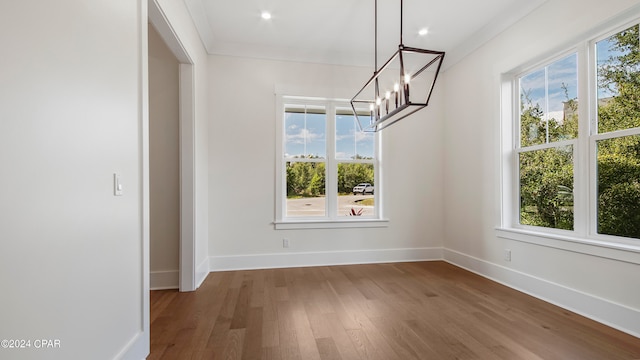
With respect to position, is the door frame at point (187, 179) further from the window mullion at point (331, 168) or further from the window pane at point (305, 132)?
the window mullion at point (331, 168)

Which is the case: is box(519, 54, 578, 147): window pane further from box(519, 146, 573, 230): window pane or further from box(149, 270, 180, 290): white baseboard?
box(149, 270, 180, 290): white baseboard

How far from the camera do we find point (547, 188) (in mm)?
2941

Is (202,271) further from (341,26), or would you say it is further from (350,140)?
(341,26)

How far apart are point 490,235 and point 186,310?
3.39 m

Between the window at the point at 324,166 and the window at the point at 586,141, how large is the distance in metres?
1.92

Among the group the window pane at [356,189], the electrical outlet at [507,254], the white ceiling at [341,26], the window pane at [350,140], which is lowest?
the electrical outlet at [507,254]

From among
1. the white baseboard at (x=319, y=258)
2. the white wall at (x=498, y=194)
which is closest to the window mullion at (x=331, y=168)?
the white baseboard at (x=319, y=258)

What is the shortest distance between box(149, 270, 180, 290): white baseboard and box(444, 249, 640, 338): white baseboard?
141 inches

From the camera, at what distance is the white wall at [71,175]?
36.2 inches

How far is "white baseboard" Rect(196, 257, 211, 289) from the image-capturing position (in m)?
3.21

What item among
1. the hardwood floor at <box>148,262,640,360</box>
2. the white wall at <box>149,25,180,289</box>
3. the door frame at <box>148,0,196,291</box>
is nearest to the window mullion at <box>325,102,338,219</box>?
the hardwood floor at <box>148,262,640,360</box>

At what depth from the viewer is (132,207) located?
1.71m

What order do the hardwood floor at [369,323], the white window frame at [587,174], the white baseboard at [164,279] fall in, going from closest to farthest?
the hardwood floor at [369,323]
the white window frame at [587,174]
the white baseboard at [164,279]

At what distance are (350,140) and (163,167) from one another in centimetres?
248
